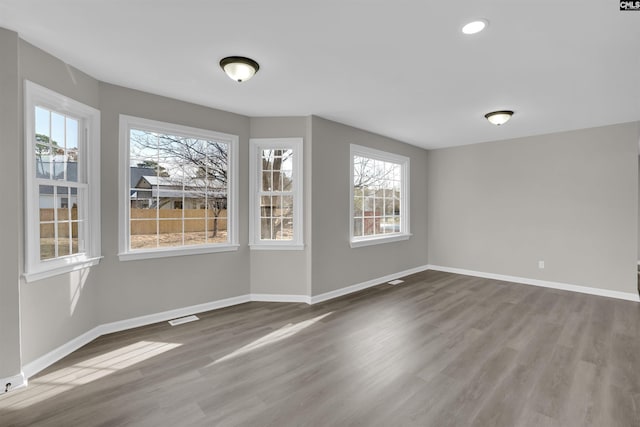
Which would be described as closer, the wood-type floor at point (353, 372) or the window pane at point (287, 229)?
the wood-type floor at point (353, 372)

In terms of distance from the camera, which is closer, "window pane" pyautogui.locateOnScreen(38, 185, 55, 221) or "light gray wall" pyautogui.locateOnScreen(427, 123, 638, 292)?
"window pane" pyautogui.locateOnScreen(38, 185, 55, 221)

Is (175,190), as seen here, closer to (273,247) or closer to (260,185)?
(260,185)

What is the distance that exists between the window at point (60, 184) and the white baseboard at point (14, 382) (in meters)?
0.72

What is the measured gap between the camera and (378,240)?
17.3 feet

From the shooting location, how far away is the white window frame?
14.1 ft

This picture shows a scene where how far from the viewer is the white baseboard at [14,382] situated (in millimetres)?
2199

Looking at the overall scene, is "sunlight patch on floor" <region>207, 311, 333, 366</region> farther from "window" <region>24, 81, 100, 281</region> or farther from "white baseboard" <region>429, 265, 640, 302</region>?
"white baseboard" <region>429, 265, 640, 302</region>

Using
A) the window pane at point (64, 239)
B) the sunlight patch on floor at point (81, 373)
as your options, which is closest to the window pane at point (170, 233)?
the window pane at point (64, 239)

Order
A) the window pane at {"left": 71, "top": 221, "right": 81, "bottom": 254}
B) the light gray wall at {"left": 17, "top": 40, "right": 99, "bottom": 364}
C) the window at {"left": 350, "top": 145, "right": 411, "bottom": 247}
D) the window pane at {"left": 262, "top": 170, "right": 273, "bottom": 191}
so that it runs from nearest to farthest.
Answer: the light gray wall at {"left": 17, "top": 40, "right": 99, "bottom": 364}
the window pane at {"left": 71, "top": 221, "right": 81, "bottom": 254}
the window pane at {"left": 262, "top": 170, "right": 273, "bottom": 191}
the window at {"left": 350, "top": 145, "right": 411, "bottom": 247}

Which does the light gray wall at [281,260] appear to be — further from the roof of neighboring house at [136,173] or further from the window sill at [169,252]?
the roof of neighboring house at [136,173]

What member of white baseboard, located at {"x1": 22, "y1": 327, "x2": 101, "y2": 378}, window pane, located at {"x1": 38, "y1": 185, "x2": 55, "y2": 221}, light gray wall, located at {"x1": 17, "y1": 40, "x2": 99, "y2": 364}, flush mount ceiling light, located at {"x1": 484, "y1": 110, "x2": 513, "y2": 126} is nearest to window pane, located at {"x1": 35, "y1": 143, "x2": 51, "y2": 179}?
window pane, located at {"x1": 38, "y1": 185, "x2": 55, "y2": 221}

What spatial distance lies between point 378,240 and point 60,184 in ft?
14.1

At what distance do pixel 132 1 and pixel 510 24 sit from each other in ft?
8.37

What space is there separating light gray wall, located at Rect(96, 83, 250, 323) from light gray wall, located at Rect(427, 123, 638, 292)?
14.1 feet
